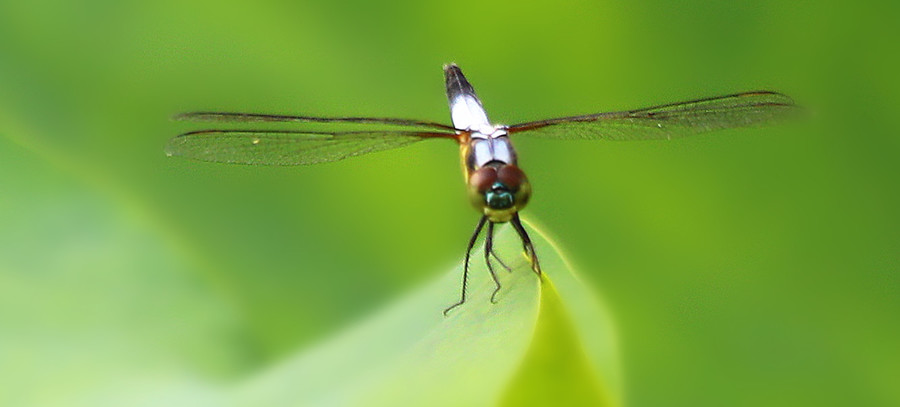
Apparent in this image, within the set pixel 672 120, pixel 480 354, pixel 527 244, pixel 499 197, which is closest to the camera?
pixel 480 354

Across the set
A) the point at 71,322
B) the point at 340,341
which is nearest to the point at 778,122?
the point at 340,341

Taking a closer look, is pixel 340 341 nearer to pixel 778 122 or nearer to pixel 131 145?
pixel 131 145

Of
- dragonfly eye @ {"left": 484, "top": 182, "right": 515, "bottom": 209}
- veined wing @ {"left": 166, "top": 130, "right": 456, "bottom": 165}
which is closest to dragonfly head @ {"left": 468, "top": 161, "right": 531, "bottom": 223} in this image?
dragonfly eye @ {"left": 484, "top": 182, "right": 515, "bottom": 209}

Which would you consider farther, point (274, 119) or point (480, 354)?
point (274, 119)

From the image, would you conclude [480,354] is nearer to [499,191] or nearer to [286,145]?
[499,191]

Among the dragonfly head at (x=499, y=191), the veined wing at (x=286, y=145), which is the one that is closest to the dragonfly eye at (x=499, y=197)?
the dragonfly head at (x=499, y=191)

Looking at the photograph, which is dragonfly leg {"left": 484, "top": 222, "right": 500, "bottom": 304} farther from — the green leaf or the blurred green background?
the blurred green background

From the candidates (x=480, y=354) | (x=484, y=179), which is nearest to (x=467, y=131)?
(x=484, y=179)
